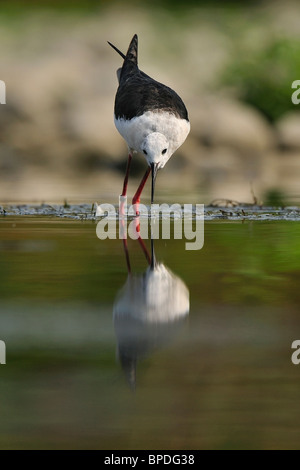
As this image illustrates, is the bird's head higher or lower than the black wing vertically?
lower

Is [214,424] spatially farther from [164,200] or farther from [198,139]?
[198,139]

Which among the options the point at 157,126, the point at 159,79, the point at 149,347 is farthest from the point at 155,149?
the point at 159,79

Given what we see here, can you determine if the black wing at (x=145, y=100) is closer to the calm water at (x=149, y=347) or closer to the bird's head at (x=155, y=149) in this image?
the bird's head at (x=155, y=149)

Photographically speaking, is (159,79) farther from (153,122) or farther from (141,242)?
(141,242)

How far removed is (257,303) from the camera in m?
4.61

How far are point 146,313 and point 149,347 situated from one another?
586 millimetres

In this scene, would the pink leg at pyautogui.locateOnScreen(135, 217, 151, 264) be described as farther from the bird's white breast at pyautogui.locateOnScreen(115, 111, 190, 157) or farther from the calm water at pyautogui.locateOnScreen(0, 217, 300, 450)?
the bird's white breast at pyautogui.locateOnScreen(115, 111, 190, 157)

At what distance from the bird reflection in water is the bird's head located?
2.36 meters

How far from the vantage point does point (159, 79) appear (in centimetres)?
1680

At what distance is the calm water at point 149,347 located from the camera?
289 centimetres

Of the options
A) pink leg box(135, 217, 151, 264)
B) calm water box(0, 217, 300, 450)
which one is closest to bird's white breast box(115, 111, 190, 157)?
pink leg box(135, 217, 151, 264)

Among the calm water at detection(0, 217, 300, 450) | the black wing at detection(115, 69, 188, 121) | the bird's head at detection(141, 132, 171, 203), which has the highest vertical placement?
the black wing at detection(115, 69, 188, 121)

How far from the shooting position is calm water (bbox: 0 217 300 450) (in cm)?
289
